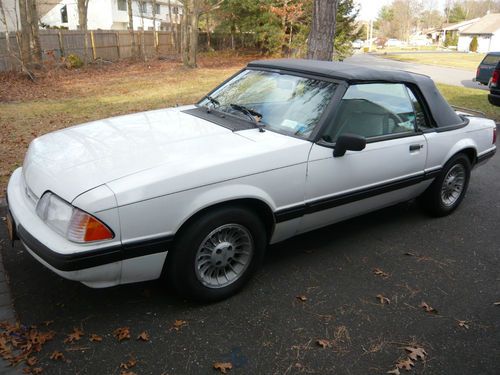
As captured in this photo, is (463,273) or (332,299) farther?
(463,273)

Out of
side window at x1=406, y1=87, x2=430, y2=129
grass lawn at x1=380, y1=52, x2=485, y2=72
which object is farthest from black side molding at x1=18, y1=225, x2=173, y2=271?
grass lawn at x1=380, y1=52, x2=485, y2=72

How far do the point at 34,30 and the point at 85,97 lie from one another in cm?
753

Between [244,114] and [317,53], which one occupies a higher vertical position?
[317,53]

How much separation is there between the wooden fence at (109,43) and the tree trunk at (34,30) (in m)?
0.62

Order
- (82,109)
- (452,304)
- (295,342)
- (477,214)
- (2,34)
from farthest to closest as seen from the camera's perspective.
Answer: (2,34) → (82,109) → (477,214) → (452,304) → (295,342)

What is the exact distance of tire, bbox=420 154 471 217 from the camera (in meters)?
4.58

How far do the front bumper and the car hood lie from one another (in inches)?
9.6

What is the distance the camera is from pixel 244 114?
379 centimetres

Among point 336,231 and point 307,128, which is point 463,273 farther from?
point 307,128

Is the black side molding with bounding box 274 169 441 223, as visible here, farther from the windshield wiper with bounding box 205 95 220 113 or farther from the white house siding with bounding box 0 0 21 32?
the white house siding with bounding box 0 0 21 32

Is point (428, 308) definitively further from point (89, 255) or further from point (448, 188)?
point (89, 255)

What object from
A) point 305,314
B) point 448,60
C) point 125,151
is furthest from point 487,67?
point 448,60

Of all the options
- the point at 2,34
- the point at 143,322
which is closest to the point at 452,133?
the point at 143,322

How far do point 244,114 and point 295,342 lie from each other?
75.2 inches
